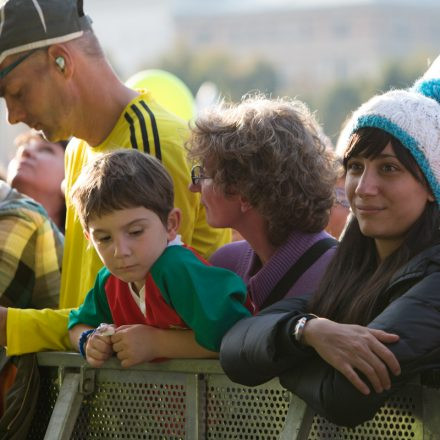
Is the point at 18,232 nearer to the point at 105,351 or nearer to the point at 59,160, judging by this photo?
the point at 105,351

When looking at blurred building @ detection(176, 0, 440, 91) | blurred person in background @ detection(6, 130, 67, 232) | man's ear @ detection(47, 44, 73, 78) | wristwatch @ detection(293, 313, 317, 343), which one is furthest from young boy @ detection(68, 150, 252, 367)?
blurred building @ detection(176, 0, 440, 91)

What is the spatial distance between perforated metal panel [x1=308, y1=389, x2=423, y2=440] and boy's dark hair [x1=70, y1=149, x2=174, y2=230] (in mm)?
1024

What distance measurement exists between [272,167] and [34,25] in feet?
4.13

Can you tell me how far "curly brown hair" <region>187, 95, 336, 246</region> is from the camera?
14.1ft

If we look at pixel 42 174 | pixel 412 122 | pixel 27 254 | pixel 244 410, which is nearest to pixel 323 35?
pixel 42 174

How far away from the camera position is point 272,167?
430cm

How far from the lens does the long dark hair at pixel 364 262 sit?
3.53 metres

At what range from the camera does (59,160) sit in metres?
6.62

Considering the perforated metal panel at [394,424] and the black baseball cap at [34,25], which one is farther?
the black baseball cap at [34,25]

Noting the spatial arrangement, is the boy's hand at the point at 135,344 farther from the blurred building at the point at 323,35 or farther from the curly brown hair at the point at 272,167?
the blurred building at the point at 323,35

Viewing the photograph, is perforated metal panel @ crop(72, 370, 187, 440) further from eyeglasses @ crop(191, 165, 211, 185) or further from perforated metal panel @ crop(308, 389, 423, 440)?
eyeglasses @ crop(191, 165, 211, 185)

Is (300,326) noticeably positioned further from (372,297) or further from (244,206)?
(244,206)

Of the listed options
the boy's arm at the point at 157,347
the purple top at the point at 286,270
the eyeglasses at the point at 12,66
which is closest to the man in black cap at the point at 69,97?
the eyeglasses at the point at 12,66

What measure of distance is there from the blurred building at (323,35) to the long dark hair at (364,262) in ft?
322
